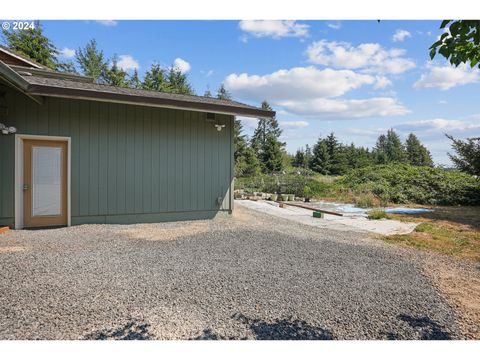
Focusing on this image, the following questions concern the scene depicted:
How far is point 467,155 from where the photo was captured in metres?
12.3

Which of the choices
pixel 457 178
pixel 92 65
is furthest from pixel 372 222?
pixel 92 65

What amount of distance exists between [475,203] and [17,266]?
15.5m

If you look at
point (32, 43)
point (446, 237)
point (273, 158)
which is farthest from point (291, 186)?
point (32, 43)

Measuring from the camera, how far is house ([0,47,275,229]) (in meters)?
5.52

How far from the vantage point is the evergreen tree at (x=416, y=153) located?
37662 millimetres

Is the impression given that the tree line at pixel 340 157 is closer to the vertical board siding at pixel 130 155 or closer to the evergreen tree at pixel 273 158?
the evergreen tree at pixel 273 158

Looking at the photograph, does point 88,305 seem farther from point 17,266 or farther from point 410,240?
point 410,240

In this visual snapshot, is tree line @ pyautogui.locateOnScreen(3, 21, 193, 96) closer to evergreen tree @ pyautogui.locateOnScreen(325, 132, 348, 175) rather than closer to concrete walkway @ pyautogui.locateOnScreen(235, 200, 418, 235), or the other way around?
evergreen tree @ pyautogui.locateOnScreen(325, 132, 348, 175)

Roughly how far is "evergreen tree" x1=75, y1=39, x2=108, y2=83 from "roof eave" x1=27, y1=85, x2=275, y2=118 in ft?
74.3

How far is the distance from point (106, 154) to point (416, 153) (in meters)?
41.6

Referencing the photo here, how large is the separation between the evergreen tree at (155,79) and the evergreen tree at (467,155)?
21.6 meters

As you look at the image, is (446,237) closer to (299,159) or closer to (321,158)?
(321,158)
